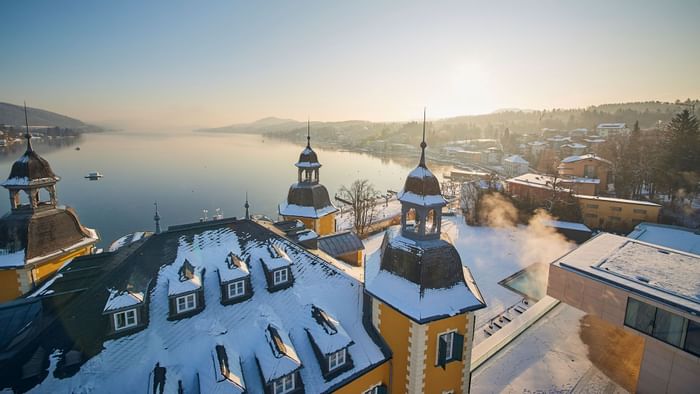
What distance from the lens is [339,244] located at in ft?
75.9

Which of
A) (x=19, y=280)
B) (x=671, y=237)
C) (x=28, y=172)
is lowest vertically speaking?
(x=671, y=237)

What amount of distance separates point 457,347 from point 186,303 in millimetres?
9494

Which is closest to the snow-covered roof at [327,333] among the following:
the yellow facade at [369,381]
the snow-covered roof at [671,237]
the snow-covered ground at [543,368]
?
the yellow facade at [369,381]

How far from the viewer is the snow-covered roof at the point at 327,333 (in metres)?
10.9

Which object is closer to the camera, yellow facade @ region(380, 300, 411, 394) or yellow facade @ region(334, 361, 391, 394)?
yellow facade @ region(334, 361, 391, 394)

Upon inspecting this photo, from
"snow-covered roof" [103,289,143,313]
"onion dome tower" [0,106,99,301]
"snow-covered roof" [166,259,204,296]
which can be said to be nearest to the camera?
"snow-covered roof" [103,289,143,313]

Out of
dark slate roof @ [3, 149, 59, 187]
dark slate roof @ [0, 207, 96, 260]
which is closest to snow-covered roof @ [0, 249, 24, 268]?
dark slate roof @ [0, 207, 96, 260]

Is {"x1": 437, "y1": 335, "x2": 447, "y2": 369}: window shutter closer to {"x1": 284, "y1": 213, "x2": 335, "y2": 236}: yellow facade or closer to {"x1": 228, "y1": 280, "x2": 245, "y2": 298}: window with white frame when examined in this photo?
{"x1": 228, "y1": 280, "x2": 245, "y2": 298}: window with white frame

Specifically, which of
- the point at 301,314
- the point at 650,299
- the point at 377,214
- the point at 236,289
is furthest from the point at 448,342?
the point at 377,214

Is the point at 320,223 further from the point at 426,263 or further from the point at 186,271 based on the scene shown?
the point at 186,271

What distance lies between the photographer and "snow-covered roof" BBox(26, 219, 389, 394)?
934 centimetres

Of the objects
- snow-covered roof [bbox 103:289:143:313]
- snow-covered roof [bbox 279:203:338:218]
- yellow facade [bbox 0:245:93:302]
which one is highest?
snow-covered roof [bbox 103:289:143:313]

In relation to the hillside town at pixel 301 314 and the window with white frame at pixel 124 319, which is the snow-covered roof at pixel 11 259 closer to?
the hillside town at pixel 301 314

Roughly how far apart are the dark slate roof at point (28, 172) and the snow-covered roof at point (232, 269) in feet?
33.8
